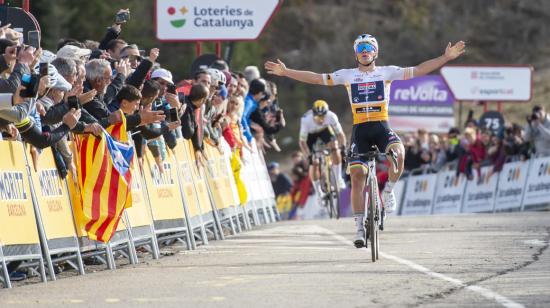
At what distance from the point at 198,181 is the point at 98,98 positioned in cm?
424

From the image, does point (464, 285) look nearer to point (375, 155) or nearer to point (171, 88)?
point (375, 155)

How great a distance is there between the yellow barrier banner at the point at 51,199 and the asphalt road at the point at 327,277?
1.50 feet

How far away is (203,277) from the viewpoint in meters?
14.5

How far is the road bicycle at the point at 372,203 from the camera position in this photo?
53.6ft

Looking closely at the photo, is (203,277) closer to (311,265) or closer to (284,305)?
(311,265)

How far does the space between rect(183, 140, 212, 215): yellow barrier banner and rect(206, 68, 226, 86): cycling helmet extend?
6.01ft

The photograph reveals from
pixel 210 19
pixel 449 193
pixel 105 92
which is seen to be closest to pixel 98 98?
pixel 105 92

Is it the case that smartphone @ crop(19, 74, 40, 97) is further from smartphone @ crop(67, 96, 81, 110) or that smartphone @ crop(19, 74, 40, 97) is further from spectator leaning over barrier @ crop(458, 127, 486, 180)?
spectator leaning over barrier @ crop(458, 127, 486, 180)

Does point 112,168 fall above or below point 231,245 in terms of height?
above

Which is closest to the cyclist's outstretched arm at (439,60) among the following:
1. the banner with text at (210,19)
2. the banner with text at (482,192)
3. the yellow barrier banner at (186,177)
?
the yellow barrier banner at (186,177)

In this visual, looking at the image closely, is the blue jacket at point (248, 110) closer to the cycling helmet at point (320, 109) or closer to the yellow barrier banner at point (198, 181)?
the cycling helmet at point (320, 109)

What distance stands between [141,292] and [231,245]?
678cm

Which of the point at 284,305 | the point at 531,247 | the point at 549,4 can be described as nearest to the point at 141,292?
the point at 284,305

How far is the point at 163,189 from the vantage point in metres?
18.4
